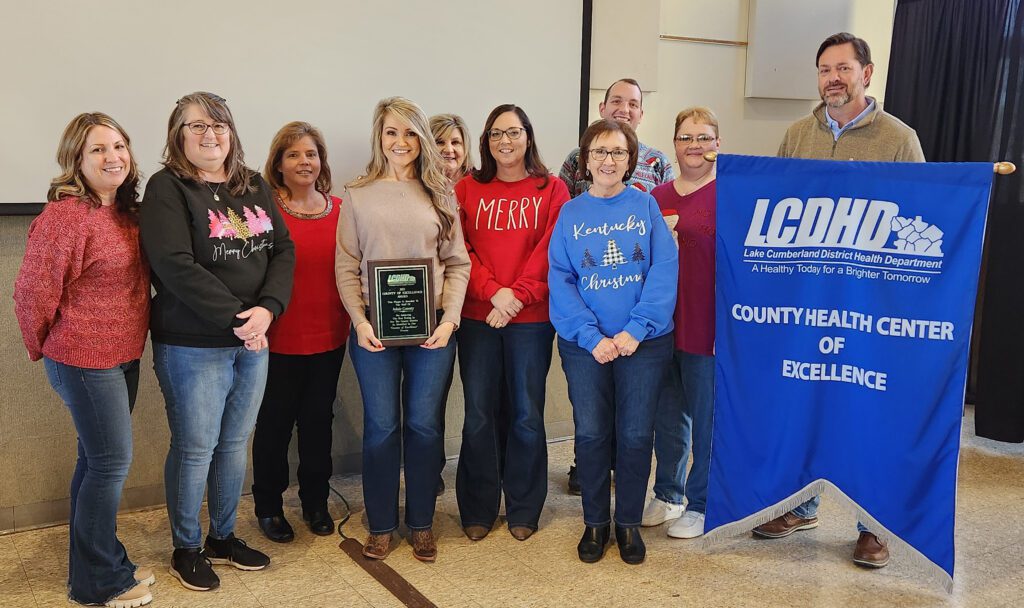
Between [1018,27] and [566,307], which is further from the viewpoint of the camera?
[1018,27]

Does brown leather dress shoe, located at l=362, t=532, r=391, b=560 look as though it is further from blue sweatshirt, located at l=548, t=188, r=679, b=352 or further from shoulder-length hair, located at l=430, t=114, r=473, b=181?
shoulder-length hair, located at l=430, t=114, r=473, b=181

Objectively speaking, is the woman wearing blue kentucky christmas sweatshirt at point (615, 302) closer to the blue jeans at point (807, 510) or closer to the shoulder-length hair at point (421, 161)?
the shoulder-length hair at point (421, 161)

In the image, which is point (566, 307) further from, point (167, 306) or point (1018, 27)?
point (1018, 27)

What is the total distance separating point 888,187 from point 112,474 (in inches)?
98.4

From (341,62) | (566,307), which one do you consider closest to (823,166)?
(566,307)

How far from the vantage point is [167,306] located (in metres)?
2.61

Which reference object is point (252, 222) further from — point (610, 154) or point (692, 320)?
point (692, 320)

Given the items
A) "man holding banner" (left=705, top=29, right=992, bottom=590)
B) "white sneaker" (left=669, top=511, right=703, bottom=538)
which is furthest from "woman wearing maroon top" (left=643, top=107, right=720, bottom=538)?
"man holding banner" (left=705, top=29, right=992, bottom=590)

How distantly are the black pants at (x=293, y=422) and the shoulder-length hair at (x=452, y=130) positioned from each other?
3.08 ft

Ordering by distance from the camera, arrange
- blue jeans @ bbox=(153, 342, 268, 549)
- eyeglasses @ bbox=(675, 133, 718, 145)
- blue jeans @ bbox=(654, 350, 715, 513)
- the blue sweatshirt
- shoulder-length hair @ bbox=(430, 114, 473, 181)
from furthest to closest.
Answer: shoulder-length hair @ bbox=(430, 114, 473, 181), blue jeans @ bbox=(654, 350, 715, 513), eyeglasses @ bbox=(675, 133, 718, 145), the blue sweatshirt, blue jeans @ bbox=(153, 342, 268, 549)

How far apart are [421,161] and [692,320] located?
3.60ft

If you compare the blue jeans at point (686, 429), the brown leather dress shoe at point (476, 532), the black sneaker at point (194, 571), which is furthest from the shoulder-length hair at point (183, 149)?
the blue jeans at point (686, 429)

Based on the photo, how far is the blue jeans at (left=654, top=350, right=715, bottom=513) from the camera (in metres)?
3.15

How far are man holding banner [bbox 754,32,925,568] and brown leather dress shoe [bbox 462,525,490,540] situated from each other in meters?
1.02
